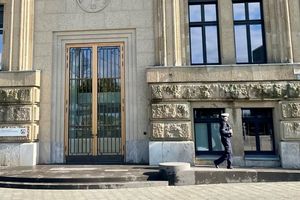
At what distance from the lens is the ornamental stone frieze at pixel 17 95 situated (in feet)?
37.9

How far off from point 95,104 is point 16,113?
9.53 feet

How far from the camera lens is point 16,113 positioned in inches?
453

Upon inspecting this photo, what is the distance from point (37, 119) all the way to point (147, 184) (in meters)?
5.55

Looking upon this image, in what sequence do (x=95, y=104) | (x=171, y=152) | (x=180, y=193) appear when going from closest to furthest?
(x=180, y=193)
(x=171, y=152)
(x=95, y=104)

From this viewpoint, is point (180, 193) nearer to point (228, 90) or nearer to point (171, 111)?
point (171, 111)

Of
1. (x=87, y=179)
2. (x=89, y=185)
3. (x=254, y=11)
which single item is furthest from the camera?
(x=254, y=11)

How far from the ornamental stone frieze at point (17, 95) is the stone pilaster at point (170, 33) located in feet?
16.2

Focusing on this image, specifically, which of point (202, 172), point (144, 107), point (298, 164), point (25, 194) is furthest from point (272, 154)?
point (25, 194)

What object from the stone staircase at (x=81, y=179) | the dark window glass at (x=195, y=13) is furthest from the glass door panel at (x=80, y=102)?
the dark window glass at (x=195, y=13)

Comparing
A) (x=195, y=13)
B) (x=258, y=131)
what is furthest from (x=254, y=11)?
(x=258, y=131)

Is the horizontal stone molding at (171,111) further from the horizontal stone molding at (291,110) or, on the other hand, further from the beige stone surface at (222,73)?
the horizontal stone molding at (291,110)

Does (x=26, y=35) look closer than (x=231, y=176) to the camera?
No

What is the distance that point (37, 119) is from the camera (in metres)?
11.8

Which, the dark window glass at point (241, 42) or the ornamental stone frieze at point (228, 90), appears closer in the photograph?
the ornamental stone frieze at point (228, 90)
